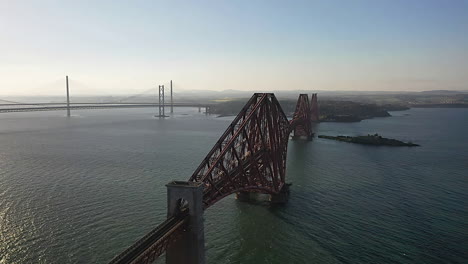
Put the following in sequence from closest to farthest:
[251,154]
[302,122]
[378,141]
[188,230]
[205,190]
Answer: [188,230], [205,190], [251,154], [378,141], [302,122]

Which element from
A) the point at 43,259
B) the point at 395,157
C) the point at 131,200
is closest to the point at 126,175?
the point at 131,200

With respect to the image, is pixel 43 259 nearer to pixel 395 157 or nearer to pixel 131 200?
pixel 131 200

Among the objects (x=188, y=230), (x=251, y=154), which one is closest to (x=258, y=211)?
(x=251, y=154)

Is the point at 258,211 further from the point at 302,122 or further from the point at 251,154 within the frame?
the point at 302,122

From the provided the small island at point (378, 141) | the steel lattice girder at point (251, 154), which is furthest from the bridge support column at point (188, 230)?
the small island at point (378, 141)

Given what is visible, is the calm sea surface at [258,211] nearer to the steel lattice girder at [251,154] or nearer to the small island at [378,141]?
the steel lattice girder at [251,154]

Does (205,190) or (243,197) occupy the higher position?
(205,190)

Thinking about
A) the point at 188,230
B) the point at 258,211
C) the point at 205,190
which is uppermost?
the point at 205,190

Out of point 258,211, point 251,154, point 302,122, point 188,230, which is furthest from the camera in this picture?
point 302,122

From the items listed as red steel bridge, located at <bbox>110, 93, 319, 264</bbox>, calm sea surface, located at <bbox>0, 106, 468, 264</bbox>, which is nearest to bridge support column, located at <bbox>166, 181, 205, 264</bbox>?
red steel bridge, located at <bbox>110, 93, 319, 264</bbox>
